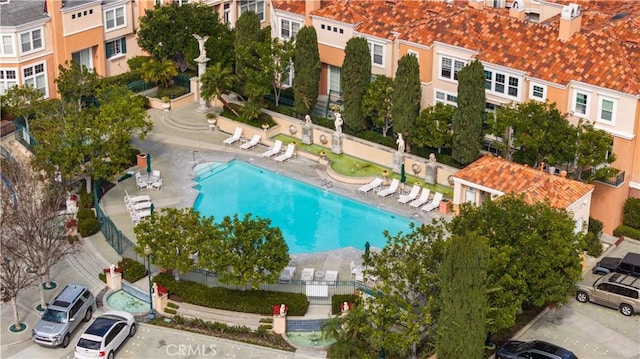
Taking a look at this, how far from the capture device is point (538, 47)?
66.1m

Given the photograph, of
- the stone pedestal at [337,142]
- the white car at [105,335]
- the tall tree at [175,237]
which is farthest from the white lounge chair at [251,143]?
the white car at [105,335]

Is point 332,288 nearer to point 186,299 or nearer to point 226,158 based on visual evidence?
point 186,299

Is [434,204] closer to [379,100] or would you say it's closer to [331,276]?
[379,100]

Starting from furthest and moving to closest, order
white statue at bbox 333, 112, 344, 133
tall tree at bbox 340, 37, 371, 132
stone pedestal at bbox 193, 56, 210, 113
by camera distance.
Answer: stone pedestal at bbox 193, 56, 210, 113, white statue at bbox 333, 112, 344, 133, tall tree at bbox 340, 37, 371, 132

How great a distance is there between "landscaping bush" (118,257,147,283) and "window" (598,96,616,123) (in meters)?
26.0

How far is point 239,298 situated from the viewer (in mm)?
55125

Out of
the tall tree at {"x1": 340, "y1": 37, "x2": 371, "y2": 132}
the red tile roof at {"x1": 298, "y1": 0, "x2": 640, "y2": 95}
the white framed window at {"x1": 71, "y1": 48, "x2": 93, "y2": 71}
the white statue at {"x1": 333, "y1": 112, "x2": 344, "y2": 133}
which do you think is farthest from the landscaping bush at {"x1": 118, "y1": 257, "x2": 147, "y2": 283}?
the white framed window at {"x1": 71, "y1": 48, "x2": 93, "y2": 71}

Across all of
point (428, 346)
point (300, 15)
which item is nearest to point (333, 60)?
point (300, 15)

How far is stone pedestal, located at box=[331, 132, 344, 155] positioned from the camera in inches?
2808

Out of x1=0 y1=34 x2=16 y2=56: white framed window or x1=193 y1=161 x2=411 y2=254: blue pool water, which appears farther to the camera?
x1=0 y1=34 x2=16 y2=56: white framed window

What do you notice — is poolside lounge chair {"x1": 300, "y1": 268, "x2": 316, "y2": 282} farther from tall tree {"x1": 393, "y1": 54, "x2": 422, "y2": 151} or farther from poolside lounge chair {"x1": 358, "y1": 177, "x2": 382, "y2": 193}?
tall tree {"x1": 393, "y1": 54, "x2": 422, "y2": 151}

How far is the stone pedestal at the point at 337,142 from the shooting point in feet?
234

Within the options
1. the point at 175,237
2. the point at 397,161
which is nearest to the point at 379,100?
the point at 397,161

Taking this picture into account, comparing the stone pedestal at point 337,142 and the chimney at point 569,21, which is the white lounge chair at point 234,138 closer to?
the stone pedestal at point 337,142
